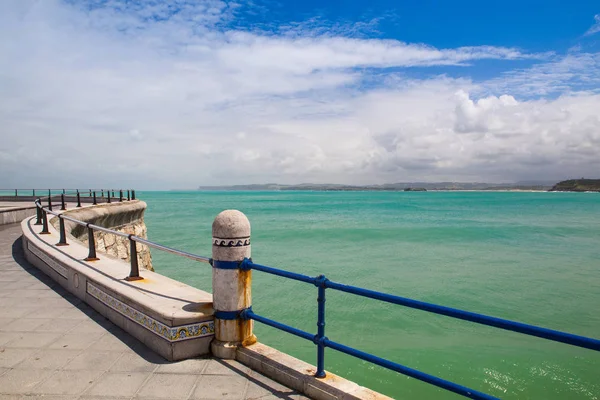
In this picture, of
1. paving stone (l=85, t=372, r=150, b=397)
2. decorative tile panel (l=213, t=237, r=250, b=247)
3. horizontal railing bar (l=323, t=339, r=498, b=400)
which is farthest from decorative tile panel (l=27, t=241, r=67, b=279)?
horizontal railing bar (l=323, t=339, r=498, b=400)

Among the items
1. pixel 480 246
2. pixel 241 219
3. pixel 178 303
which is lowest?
pixel 480 246

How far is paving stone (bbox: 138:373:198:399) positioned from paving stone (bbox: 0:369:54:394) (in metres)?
1.07

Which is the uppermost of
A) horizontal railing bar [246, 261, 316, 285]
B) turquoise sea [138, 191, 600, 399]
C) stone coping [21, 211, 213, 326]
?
horizontal railing bar [246, 261, 316, 285]

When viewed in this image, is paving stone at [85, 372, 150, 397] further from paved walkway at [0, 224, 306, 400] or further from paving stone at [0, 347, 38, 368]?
paving stone at [0, 347, 38, 368]

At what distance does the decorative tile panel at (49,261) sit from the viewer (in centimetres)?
729

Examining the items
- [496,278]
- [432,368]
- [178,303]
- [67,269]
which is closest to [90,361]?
[178,303]

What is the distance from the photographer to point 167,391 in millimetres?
3662

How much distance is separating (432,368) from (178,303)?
7471 mm

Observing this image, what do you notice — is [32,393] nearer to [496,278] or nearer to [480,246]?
[496,278]

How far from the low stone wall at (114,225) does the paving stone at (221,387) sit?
38.6 ft

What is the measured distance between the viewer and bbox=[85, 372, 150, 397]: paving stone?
3.62 m

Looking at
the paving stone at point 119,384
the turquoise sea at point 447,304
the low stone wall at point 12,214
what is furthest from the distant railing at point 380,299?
the low stone wall at point 12,214

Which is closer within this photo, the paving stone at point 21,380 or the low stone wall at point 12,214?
the paving stone at point 21,380

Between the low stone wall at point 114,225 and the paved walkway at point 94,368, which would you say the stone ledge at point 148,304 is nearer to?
the paved walkway at point 94,368
